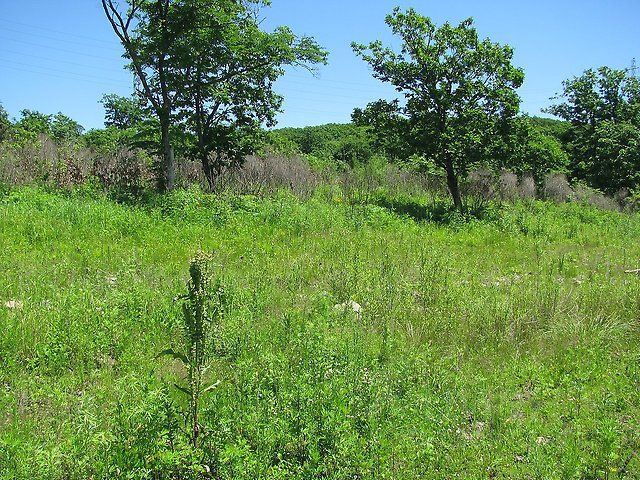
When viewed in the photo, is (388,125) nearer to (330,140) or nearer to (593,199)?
(593,199)

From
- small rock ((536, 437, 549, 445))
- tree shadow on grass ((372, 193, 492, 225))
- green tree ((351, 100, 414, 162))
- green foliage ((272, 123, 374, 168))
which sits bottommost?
small rock ((536, 437, 549, 445))

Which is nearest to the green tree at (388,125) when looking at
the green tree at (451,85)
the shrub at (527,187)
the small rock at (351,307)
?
the green tree at (451,85)

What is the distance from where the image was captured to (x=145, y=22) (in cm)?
1181

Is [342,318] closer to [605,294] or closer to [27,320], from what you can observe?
[27,320]

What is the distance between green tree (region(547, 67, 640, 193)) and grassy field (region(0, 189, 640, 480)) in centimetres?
1906

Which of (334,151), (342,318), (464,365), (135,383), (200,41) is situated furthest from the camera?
(334,151)

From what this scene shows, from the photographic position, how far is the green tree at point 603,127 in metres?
24.3

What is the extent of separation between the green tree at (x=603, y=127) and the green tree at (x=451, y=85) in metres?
14.5

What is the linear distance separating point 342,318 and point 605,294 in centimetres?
348

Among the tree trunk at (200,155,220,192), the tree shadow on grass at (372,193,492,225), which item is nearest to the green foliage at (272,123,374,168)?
the tree shadow on grass at (372,193,492,225)

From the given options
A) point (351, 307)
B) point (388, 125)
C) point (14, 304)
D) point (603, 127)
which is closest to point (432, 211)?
point (388, 125)

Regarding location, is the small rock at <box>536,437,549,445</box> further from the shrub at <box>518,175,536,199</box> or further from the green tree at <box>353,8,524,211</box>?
the shrub at <box>518,175,536,199</box>

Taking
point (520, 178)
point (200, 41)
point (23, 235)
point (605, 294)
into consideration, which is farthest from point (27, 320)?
point (520, 178)

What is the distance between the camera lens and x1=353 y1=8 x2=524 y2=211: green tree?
511 inches
